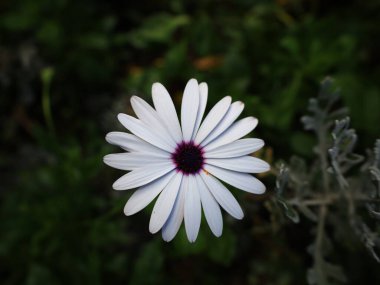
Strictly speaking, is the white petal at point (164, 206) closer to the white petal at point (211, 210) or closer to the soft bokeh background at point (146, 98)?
the white petal at point (211, 210)

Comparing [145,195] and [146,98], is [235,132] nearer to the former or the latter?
[145,195]

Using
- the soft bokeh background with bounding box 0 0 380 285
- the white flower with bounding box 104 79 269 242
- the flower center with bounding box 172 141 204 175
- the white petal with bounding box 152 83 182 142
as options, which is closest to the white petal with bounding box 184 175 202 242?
the white flower with bounding box 104 79 269 242

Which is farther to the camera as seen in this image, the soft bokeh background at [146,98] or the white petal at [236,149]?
the soft bokeh background at [146,98]

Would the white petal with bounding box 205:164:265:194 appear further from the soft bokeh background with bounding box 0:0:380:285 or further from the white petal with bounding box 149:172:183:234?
the soft bokeh background with bounding box 0:0:380:285

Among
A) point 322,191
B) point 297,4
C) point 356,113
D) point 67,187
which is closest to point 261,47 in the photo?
point 297,4

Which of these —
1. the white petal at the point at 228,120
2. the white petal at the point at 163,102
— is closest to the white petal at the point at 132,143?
the white petal at the point at 163,102

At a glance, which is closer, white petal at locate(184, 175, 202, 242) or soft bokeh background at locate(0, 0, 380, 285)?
white petal at locate(184, 175, 202, 242)

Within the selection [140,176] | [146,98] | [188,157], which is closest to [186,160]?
[188,157]
